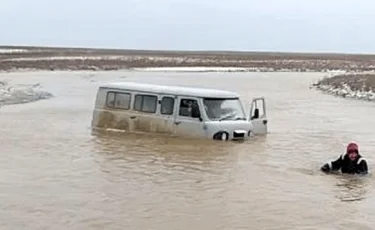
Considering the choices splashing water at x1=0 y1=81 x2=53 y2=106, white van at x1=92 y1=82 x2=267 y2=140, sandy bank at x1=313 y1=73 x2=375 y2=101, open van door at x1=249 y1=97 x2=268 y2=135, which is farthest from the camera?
sandy bank at x1=313 y1=73 x2=375 y2=101

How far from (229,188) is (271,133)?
8.56 m

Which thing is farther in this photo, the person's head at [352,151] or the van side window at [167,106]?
the van side window at [167,106]

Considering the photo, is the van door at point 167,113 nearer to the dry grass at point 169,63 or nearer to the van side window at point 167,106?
the van side window at point 167,106

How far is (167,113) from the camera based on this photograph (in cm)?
1962

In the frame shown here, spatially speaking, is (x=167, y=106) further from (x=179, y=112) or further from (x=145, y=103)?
(x=145, y=103)

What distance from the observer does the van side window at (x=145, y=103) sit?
787 inches

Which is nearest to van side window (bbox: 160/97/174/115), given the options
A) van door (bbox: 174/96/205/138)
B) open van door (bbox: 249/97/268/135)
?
van door (bbox: 174/96/205/138)

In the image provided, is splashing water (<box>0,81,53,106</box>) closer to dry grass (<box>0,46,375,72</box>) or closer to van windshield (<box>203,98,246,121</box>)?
van windshield (<box>203,98,246,121</box>)

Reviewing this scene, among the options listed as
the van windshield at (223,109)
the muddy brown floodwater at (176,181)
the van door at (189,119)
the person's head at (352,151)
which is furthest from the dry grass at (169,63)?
the person's head at (352,151)

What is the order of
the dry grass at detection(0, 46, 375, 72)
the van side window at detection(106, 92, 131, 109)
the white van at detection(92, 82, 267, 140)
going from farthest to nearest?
the dry grass at detection(0, 46, 375, 72) → the van side window at detection(106, 92, 131, 109) → the white van at detection(92, 82, 267, 140)

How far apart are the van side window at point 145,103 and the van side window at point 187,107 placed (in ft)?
2.86

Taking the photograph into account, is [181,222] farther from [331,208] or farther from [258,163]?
[258,163]

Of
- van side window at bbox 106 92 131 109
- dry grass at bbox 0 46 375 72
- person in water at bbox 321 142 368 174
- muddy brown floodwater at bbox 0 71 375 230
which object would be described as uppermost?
van side window at bbox 106 92 131 109

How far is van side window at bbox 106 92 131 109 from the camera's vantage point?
814 inches
